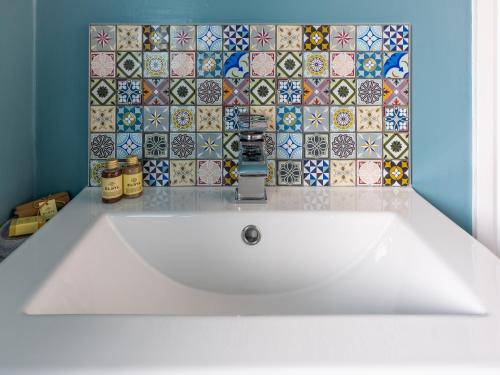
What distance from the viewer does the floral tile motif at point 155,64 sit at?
1136mm

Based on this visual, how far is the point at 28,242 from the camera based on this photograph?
28.9 inches

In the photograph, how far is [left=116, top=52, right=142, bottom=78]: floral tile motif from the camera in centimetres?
114

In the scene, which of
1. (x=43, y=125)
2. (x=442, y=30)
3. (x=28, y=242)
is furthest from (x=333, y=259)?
(x=43, y=125)

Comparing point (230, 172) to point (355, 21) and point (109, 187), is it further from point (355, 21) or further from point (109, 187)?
point (355, 21)

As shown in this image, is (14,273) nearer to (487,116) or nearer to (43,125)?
(43,125)

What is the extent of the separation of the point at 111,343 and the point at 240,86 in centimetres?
82

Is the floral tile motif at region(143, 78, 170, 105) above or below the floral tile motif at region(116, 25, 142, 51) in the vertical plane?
below

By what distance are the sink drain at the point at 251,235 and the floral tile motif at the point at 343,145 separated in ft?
1.14

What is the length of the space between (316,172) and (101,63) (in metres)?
0.62

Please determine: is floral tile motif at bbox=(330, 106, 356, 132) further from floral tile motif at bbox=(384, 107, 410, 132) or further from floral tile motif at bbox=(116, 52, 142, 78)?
floral tile motif at bbox=(116, 52, 142, 78)

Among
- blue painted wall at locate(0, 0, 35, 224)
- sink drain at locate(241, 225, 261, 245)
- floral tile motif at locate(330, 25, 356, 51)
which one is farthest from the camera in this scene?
floral tile motif at locate(330, 25, 356, 51)

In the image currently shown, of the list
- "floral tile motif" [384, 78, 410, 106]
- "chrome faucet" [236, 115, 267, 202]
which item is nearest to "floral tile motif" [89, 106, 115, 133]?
"chrome faucet" [236, 115, 267, 202]

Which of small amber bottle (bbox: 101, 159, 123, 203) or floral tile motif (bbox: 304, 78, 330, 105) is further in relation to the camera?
floral tile motif (bbox: 304, 78, 330, 105)

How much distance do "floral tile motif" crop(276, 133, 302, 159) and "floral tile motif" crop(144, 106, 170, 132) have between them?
29 cm
